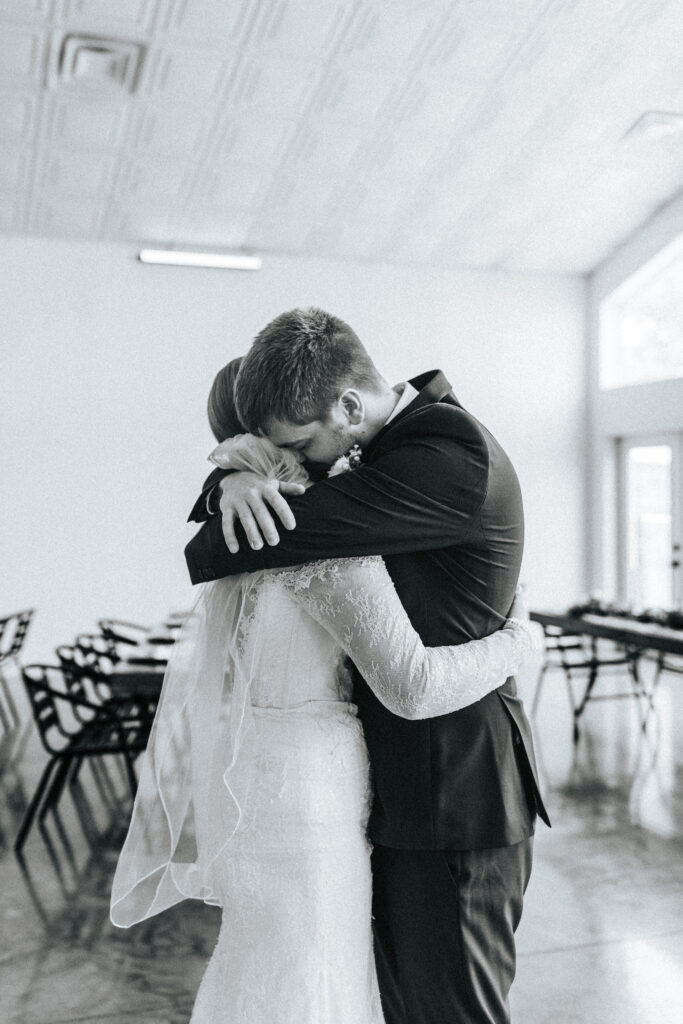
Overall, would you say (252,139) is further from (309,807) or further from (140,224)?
(309,807)

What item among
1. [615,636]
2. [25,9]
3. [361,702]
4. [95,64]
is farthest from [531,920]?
[95,64]

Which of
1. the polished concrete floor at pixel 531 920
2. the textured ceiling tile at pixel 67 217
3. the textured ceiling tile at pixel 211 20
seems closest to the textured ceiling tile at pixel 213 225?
the textured ceiling tile at pixel 67 217

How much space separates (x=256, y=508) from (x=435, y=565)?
0.32m

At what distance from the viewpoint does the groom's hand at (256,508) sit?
147cm

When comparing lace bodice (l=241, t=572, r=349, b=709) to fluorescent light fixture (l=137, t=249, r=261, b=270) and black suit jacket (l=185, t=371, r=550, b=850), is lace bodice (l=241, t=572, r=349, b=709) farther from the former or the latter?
fluorescent light fixture (l=137, t=249, r=261, b=270)

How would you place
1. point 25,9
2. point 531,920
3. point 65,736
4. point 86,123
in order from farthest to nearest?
point 86,123 < point 25,9 < point 65,736 < point 531,920

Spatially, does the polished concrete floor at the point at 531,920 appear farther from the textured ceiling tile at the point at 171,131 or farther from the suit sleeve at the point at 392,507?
the textured ceiling tile at the point at 171,131

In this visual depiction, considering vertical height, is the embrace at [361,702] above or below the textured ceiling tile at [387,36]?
below

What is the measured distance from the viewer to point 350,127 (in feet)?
24.8

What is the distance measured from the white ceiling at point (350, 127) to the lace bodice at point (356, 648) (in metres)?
5.65

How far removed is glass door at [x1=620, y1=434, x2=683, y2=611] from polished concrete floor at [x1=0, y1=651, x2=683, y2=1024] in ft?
15.6

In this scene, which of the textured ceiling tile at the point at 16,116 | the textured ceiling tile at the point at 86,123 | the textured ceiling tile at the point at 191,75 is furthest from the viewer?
the textured ceiling tile at the point at 86,123

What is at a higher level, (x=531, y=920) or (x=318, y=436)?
(x=318, y=436)

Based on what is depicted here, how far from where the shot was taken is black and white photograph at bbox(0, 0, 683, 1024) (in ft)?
5.11
